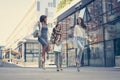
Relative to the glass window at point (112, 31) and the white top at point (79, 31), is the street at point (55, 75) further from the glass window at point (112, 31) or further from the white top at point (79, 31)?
the glass window at point (112, 31)

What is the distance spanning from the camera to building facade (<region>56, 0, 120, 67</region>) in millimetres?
Answer: 20750

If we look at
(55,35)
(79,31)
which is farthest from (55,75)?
(79,31)

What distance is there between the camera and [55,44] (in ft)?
34.3

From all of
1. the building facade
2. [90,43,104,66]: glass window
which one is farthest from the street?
[90,43,104,66]: glass window

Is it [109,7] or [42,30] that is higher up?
[109,7]

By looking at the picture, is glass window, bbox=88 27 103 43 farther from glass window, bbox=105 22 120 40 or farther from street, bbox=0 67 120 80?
street, bbox=0 67 120 80

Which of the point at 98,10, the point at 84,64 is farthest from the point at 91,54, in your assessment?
the point at 98,10

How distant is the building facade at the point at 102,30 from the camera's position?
20.8 m

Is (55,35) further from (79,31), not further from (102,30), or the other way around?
(102,30)

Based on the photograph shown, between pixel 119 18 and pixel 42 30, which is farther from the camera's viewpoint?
pixel 119 18

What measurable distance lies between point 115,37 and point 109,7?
7.78ft

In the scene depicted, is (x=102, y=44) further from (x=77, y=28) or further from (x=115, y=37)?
(x=77, y=28)

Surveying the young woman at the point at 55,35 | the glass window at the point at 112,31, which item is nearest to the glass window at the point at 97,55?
the glass window at the point at 112,31

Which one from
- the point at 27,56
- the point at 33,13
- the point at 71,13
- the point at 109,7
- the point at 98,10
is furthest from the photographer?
the point at 33,13
